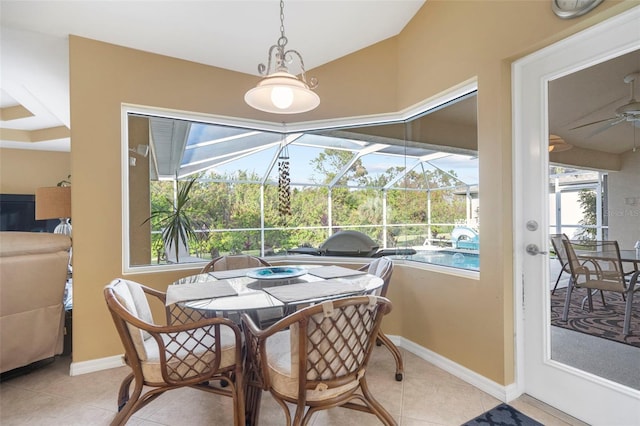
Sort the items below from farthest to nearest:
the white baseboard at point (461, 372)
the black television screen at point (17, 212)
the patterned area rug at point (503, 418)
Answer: the black television screen at point (17, 212) → the white baseboard at point (461, 372) → the patterned area rug at point (503, 418)

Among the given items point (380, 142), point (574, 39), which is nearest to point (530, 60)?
point (574, 39)

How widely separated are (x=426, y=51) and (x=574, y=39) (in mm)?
1100

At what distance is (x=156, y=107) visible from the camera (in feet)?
9.20

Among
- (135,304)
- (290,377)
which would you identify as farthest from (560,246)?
(135,304)

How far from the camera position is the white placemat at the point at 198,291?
5.52ft

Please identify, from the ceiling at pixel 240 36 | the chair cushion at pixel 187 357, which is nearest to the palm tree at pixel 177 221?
the ceiling at pixel 240 36

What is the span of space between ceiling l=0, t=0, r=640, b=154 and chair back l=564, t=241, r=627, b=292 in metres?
0.54

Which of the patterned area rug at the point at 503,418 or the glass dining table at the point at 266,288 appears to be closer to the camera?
the glass dining table at the point at 266,288

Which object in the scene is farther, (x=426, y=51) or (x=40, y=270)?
(x=426, y=51)

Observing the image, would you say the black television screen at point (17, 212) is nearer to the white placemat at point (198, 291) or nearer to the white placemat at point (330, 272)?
the white placemat at point (198, 291)

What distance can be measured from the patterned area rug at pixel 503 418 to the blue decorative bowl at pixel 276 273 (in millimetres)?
1348

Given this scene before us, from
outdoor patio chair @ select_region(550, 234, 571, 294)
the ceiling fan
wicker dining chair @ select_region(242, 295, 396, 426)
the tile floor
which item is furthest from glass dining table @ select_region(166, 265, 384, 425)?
the ceiling fan

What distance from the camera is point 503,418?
1.84 m

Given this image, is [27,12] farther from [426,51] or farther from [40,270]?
[426,51]
